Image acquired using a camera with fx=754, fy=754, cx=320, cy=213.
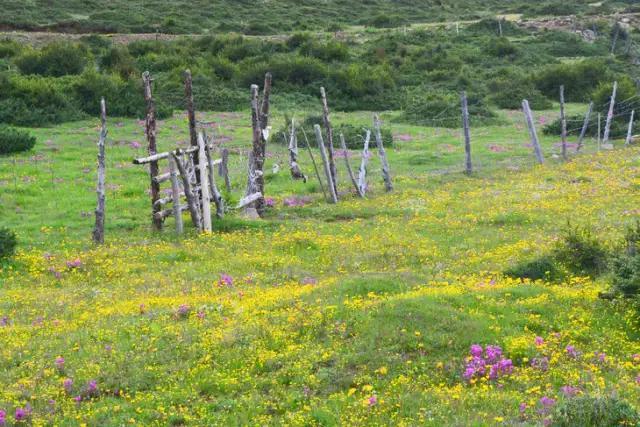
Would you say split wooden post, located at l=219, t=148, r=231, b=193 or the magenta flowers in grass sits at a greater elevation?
split wooden post, located at l=219, t=148, r=231, b=193

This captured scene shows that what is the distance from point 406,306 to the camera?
12273 mm

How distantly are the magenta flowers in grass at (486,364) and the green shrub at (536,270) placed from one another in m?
4.65

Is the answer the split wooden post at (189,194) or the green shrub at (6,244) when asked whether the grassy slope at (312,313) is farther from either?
the split wooden post at (189,194)

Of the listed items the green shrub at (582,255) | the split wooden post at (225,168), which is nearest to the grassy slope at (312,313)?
the green shrub at (582,255)

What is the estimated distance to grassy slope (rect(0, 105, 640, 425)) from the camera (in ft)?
32.6

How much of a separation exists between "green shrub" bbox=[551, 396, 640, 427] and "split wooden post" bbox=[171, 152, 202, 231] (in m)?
14.4

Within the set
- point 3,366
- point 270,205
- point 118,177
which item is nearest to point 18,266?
point 3,366

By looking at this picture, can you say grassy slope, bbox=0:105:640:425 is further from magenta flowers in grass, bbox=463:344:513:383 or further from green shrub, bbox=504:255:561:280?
green shrub, bbox=504:255:561:280

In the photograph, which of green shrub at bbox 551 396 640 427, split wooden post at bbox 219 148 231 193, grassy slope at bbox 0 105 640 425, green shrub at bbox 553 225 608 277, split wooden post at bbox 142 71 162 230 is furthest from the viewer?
split wooden post at bbox 219 148 231 193

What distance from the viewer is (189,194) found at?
21.2m

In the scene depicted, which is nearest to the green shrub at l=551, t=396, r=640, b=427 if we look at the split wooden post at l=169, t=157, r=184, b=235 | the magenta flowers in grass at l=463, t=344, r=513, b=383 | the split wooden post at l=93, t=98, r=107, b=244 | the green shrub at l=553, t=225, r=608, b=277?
the magenta flowers in grass at l=463, t=344, r=513, b=383

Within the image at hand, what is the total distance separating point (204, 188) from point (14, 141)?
47.1 feet

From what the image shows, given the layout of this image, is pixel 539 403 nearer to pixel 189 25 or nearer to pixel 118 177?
pixel 118 177

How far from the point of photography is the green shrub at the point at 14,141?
1265 inches
